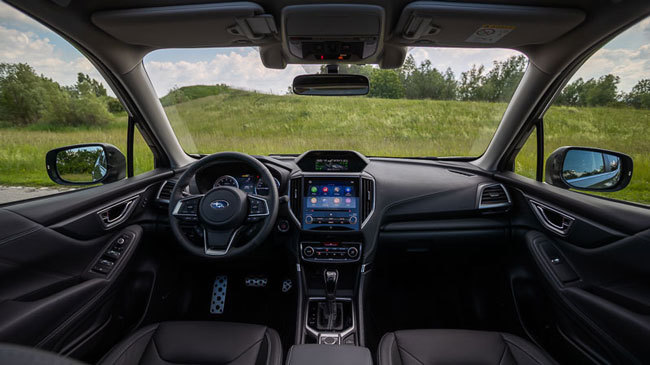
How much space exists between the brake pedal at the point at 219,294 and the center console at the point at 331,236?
2.85 feet

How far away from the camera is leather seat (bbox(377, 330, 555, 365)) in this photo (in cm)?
183

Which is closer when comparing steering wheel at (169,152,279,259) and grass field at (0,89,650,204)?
steering wheel at (169,152,279,259)

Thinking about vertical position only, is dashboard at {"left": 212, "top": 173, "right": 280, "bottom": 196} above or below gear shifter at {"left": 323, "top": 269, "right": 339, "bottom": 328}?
above

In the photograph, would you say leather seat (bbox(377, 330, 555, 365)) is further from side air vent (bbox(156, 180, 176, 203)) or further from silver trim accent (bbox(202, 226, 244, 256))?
side air vent (bbox(156, 180, 176, 203))

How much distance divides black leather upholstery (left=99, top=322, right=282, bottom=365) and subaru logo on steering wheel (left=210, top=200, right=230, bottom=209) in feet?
2.40

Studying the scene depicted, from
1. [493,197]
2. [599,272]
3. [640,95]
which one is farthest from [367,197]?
[640,95]

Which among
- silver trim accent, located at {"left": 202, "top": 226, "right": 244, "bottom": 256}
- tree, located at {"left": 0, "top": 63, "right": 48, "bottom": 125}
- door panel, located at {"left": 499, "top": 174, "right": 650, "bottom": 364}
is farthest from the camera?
silver trim accent, located at {"left": 202, "top": 226, "right": 244, "bottom": 256}

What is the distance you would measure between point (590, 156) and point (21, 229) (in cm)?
334

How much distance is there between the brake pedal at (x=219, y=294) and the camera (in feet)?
10.1

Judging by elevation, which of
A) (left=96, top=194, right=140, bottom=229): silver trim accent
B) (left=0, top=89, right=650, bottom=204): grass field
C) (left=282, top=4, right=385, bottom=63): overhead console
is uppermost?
(left=282, top=4, right=385, bottom=63): overhead console

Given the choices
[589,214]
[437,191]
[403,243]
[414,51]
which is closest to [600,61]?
[589,214]

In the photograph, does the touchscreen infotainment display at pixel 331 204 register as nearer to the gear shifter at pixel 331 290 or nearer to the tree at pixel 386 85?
the gear shifter at pixel 331 290

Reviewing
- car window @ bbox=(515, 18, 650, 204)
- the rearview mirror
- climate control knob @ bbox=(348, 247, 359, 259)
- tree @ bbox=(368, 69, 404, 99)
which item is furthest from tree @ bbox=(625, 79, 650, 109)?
climate control knob @ bbox=(348, 247, 359, 259)

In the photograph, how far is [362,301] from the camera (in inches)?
105
